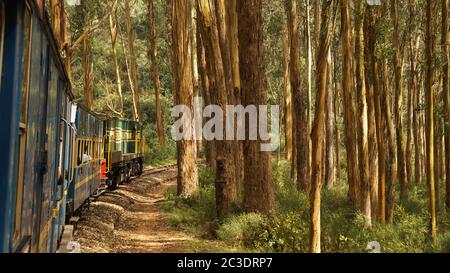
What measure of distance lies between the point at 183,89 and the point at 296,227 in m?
8.17

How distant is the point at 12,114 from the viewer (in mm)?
3508

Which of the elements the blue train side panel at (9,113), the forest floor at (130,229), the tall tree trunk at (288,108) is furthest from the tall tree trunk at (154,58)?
the blue train side panel at (9,113)

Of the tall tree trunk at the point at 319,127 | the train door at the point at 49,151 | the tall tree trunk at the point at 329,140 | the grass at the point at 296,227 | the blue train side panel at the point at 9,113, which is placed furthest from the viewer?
the tall tree trunk at the point at 329,140

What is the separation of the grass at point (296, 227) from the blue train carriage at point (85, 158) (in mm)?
2373

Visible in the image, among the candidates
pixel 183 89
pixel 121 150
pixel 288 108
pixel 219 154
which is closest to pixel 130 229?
pixel 219 154

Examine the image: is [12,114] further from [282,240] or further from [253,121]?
[253,121]

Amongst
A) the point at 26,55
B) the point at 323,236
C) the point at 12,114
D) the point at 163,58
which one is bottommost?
the point at 323,236

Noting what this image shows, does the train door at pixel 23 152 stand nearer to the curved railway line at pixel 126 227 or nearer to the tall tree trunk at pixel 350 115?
the curved railway line at pixel 126 227

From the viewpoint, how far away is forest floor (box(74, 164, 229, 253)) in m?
11.7

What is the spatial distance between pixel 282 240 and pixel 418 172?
74.2 feet

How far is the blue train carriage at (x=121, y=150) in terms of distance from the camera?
21.9 m
